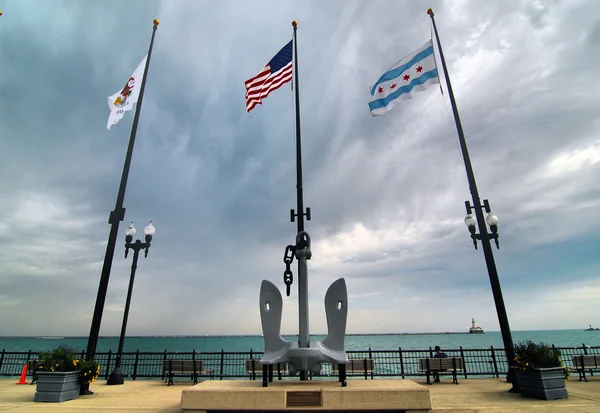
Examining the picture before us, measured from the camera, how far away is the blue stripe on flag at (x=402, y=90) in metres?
11.3

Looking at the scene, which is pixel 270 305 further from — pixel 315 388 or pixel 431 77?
A: pixel 431 77

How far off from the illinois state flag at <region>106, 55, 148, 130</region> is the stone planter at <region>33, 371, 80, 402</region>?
7.83 meters

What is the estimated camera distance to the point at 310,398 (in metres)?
5.95

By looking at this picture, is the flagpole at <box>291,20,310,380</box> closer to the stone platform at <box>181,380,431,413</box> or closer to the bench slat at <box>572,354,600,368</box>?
the stone platform at <box>181,380,431,413</box>

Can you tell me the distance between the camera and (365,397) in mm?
5816

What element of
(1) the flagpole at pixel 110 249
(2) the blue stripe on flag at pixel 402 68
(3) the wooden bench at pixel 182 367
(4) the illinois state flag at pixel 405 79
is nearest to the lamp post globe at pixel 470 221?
(4) the illinois state flag at pixel 405 79

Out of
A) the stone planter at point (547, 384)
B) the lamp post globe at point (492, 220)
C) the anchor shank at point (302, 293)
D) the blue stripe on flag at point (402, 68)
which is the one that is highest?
the blue stripe on flag at point (402, 68)

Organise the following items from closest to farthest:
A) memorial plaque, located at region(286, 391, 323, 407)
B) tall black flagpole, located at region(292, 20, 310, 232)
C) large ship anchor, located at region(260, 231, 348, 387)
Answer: memorial plaque, located at region(286, 391, 323, 407), large ship anchor, located at region(260, 231, 348, 387), tall black flagpole, located at region(292, 20, 310, 232)

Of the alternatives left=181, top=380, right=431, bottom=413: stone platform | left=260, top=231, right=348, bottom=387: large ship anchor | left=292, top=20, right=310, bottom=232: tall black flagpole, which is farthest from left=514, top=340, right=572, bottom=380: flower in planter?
left=292, top=20, right=310, bottom=232: tall black flagpole

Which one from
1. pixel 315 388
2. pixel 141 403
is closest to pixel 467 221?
pixel 315 388

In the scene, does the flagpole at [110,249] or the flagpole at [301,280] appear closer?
the flagpole at [301,280]

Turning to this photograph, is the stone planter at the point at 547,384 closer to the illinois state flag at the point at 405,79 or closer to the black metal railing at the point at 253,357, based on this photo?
the black metal railing at the point at 253,357

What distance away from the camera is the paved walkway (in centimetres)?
671

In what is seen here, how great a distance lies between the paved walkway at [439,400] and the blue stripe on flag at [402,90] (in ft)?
29.1
